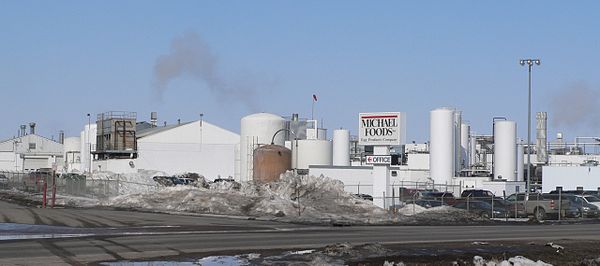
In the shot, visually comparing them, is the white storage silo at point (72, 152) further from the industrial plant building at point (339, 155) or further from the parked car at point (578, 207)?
the parked car at point (578, 207)

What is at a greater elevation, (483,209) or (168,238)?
(168,238)

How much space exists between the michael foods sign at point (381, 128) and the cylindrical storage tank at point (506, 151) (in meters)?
19.6

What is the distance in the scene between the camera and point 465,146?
258 ft

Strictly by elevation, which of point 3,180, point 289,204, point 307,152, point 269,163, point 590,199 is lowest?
point 3,180

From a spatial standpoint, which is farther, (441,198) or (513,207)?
(441,198)

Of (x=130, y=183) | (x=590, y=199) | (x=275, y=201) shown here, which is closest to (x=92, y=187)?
(x=130, y=183)

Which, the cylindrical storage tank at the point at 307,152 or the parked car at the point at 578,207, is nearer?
the parked car at the point at 578,207

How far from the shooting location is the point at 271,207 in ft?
141

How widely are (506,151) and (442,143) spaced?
943cm

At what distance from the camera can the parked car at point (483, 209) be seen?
44281mm

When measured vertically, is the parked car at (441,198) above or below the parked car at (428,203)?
above

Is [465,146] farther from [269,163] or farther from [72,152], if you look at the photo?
[72,152]

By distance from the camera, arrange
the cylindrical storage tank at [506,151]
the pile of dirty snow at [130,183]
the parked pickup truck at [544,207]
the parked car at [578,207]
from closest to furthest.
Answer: the parked pickup truck at [544,207]
the parked car at [578,207]
the pile of dirty snow at [130,183]
the cylindrical storage tank at [506,151]

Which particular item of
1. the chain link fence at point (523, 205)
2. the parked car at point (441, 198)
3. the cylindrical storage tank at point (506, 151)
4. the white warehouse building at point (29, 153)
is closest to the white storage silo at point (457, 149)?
the cylindrical storage tank at point (506, 151)
